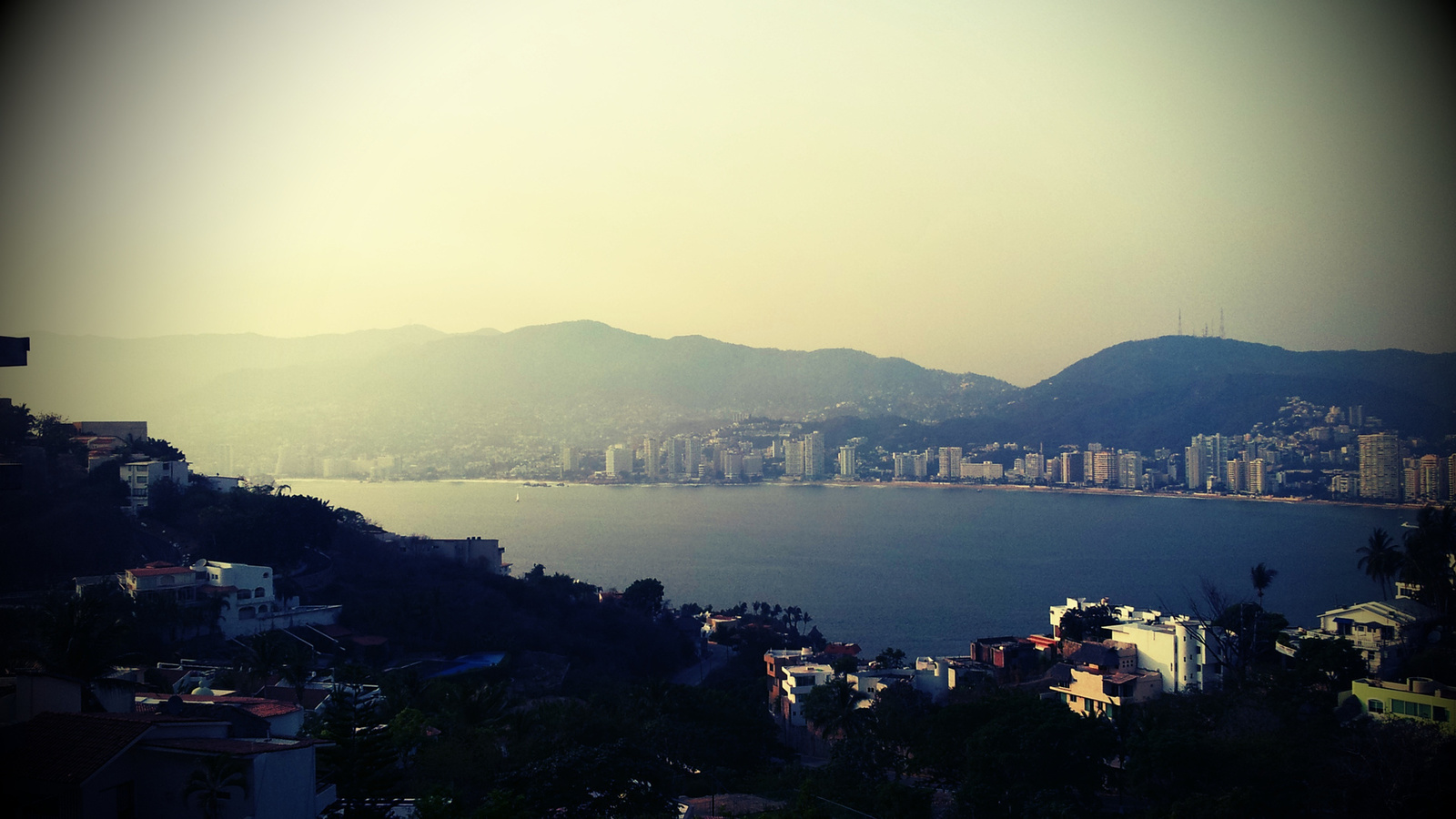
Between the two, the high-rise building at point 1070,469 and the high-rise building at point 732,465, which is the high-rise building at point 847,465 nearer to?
the high-rise building at point 732,465

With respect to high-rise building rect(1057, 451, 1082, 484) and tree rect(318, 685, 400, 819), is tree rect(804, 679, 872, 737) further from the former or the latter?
high-rise building rect(1057, 451, 1082, 484)

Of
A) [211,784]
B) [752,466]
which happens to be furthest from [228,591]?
[752,466]

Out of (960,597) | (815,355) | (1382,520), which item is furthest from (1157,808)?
(815,355)

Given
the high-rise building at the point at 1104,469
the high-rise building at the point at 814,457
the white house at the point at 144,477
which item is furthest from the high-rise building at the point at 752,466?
the white house at the point at 144,477

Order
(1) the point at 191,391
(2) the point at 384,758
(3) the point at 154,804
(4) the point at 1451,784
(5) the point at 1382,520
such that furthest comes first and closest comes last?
(1) the point at 191,391 < (5) the point at 1382,520 < (4) the point at 1451,784 < (2) the point at 384,758 < (3) the point at 154,804

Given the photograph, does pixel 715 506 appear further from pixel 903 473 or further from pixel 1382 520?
pixel 1382 520

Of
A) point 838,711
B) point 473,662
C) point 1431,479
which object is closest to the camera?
point 838,711

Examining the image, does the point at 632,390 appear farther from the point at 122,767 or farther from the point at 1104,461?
the point at 122,767
